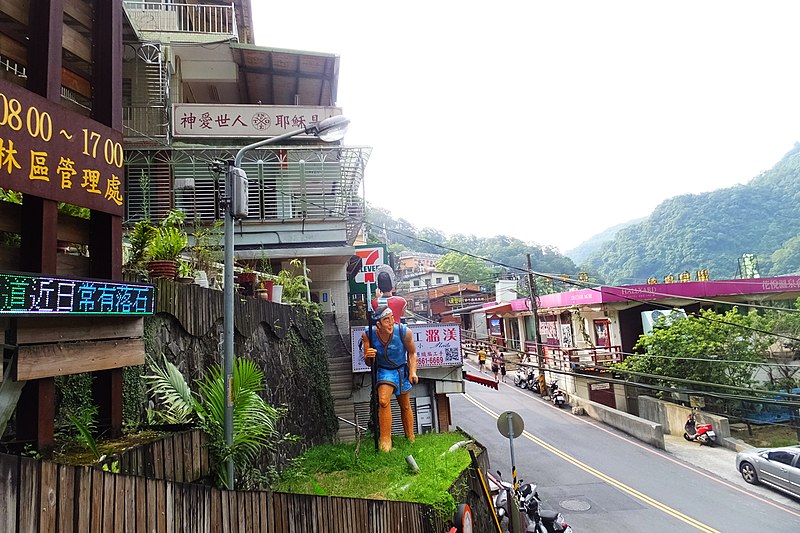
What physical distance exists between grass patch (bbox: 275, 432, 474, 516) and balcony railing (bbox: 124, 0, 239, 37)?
13.8 metres

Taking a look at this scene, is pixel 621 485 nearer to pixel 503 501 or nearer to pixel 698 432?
pixel 503 501

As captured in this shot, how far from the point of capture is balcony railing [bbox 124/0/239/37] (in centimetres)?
1566

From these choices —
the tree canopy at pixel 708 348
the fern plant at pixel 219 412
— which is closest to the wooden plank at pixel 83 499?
the fern plant at pixel 219 412

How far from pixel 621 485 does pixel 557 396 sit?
37.9 ft

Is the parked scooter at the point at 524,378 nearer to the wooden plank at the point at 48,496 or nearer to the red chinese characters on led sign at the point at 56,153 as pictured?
the red chinese characters on led sign at the point at 56,153

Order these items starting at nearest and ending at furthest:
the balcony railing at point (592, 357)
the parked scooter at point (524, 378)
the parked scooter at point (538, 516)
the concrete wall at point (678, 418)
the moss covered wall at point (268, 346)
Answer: the moss covered wall at point (268, 346) < the parked scooter at point (538, 516) < the concrete wall at point (678, 418) < the balcony railing at point (592, 357) < the parked scooter at point (524, 378)

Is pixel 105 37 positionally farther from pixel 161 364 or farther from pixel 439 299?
pixel 439 299

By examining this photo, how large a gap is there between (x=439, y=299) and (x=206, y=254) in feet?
153

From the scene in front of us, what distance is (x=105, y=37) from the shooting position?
3.95 metres

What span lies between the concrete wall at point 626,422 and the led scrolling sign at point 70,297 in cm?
2089

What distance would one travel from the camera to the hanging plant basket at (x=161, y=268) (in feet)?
17.9

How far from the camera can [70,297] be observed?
3084 mm

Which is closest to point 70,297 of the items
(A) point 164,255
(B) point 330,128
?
(A) point 164,255

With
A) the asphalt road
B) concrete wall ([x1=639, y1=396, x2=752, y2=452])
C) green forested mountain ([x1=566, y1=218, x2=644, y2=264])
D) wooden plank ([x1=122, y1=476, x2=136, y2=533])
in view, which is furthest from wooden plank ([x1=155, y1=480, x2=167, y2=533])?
green forested mountain ([x1=566, y1=218, x2=644, y2=264])
